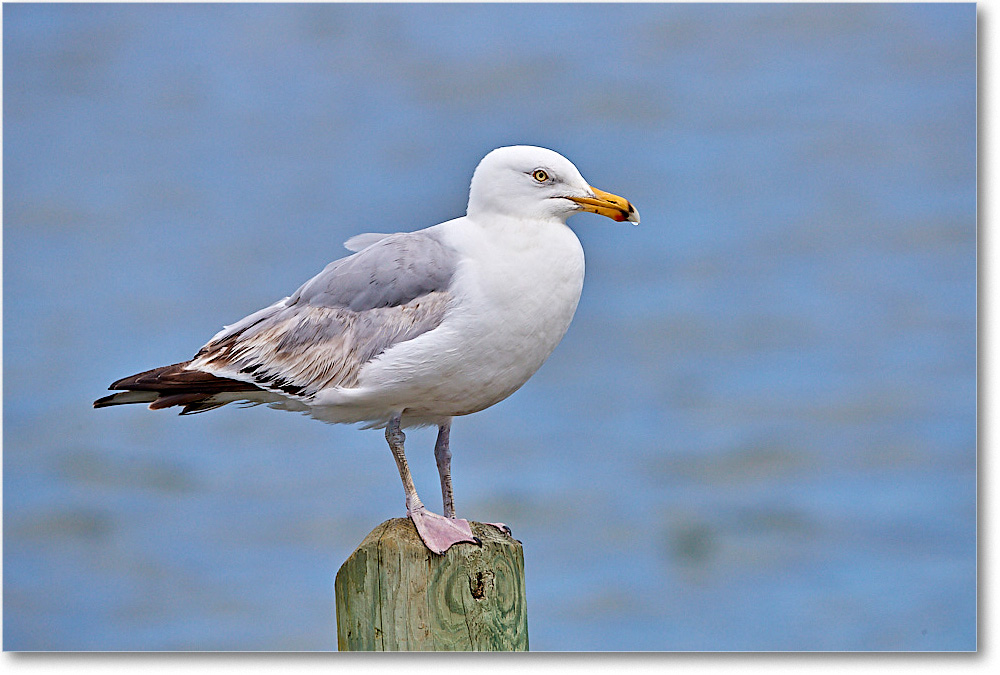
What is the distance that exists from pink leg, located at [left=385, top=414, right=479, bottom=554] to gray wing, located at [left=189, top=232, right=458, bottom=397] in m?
0.16

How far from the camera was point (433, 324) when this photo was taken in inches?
94.6

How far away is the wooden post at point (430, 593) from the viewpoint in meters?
2.37

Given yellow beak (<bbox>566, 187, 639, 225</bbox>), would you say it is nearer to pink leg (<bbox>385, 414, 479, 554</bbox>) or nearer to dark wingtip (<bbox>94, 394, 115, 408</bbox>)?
pink leg (<bbox>385, 414, 479, 554</bbox>)

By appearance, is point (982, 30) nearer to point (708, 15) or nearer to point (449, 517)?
point (708, 15)

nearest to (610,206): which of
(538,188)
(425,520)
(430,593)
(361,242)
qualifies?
(538,188)

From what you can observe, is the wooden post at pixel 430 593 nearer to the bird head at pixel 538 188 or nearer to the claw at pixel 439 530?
the claw at pixel 439 530

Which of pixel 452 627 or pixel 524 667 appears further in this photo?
pixel 524 667

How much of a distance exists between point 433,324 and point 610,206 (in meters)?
0.44

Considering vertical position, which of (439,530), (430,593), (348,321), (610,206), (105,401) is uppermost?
(610,206)

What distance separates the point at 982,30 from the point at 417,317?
65.3 inches

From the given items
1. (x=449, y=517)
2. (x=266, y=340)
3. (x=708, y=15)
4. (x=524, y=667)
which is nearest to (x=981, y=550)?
(x=524, y=667)

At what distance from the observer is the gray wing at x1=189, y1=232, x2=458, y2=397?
95.3 inches

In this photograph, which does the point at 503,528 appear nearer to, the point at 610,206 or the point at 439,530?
the point at 439,530

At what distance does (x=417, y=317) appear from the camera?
2416mm
